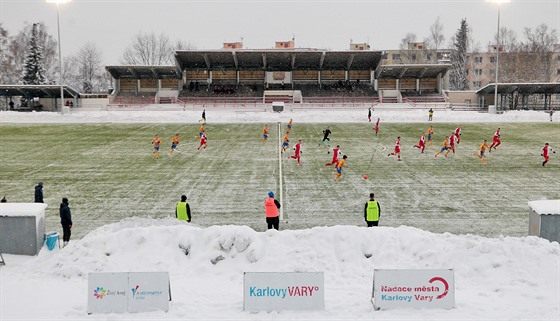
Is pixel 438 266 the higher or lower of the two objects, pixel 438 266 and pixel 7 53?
the lower

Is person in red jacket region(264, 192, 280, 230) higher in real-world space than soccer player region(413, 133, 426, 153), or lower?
lower

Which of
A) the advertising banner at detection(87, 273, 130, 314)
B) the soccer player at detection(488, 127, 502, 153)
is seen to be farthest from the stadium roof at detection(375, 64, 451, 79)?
the advertising banner at detection(87, 273, 130, 314)

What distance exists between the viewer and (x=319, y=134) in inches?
1650

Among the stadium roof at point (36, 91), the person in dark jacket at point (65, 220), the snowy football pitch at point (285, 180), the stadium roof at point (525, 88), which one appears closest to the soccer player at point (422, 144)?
the snowy football pitch at point (285, 180)

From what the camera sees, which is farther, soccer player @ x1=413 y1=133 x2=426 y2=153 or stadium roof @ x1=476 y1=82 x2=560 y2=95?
stadium roof @ x1=476 y1=82 x2=560 y2=95

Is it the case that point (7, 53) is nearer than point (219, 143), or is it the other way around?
point (219, 143)

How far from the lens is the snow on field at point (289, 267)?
399 inches

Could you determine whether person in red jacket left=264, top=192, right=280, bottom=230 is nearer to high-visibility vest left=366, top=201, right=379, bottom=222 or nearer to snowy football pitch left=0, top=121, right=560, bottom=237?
snowy football pitch left=0, top=121, right=560, bottom=237

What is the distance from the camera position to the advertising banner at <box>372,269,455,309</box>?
10227 mm

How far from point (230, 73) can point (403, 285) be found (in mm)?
73221

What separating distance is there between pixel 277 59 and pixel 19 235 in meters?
65.0

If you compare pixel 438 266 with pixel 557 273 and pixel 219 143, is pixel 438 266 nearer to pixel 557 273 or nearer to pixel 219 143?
pixel 557 273

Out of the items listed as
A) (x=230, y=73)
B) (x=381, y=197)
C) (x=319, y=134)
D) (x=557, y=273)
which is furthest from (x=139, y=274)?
(x=230, y=73)

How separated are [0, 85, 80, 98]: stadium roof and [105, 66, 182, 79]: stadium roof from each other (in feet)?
26.9
